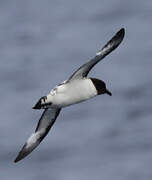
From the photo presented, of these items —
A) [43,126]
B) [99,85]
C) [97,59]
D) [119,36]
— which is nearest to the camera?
[97,59]

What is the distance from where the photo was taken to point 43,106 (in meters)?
24.9

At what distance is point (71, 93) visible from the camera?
24.6 m

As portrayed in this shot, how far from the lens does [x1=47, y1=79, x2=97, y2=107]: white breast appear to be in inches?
968

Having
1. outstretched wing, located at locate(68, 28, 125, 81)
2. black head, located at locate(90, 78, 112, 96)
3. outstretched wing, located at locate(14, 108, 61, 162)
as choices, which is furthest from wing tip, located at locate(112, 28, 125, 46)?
outstretched wing, located at locate(14, 108, 61, 162)

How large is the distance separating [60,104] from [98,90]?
4.81ft

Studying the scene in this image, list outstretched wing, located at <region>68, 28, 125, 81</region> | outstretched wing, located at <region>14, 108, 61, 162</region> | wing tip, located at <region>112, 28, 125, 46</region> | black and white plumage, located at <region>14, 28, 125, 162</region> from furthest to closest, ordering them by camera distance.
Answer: outstretched wing, located at <region>14, 108, 61, 162</region> < wing tip, located at <region>112, 28, 125, 46</region> < black and white plumage, located at <region>14, 28, 125, 162</region> < outstretched wing, located at <region>68, 28, 125, 81</region>

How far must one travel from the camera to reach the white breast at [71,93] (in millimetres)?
24594

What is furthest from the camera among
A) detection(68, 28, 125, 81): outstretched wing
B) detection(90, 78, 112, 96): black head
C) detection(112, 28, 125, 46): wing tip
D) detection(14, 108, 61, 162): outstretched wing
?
detection(14, 108, 61, 162): outstretched wing

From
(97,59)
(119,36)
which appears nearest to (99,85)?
(97,59)

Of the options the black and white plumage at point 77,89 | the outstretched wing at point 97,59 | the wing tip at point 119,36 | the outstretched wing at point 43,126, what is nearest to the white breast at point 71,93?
the black and white plumage at point 77,89

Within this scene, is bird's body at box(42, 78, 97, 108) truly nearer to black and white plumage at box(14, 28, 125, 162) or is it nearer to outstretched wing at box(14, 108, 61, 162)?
black and white plumage at box(14, 28, 125, 162)

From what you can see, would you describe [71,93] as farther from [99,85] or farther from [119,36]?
[119,36]

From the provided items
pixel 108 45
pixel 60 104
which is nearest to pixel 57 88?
pixel 60 104

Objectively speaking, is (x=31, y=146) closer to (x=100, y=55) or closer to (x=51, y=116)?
(x=51, y=116)
